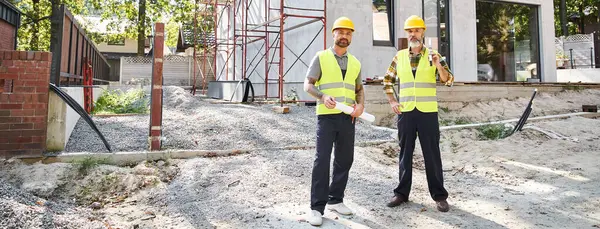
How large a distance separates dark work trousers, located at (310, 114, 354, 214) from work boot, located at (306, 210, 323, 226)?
0.04 m

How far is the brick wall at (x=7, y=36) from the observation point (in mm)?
9367

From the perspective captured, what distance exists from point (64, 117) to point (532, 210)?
587cm

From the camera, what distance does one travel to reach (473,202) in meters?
4.19

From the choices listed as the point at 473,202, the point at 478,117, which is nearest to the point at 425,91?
the point at 473,202

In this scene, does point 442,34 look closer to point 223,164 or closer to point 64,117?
point 223,164

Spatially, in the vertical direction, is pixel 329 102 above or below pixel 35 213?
above

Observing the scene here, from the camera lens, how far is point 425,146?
13.0 feet

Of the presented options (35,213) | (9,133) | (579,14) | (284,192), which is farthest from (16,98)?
(579,14)

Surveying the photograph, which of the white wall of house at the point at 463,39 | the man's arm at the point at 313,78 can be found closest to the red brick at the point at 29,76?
the man's arm at the point at 313,78

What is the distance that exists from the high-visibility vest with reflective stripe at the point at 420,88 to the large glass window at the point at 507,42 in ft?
35.3

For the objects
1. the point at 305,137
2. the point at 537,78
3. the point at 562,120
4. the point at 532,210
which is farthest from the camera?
the point at 537,78

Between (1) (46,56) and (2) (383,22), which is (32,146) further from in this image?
(2) (383,22)

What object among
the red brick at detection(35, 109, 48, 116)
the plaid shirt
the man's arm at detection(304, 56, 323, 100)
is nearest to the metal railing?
the red brick at detection(35, 109, 48, 116)

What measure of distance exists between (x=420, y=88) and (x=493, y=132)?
5.13 meters
